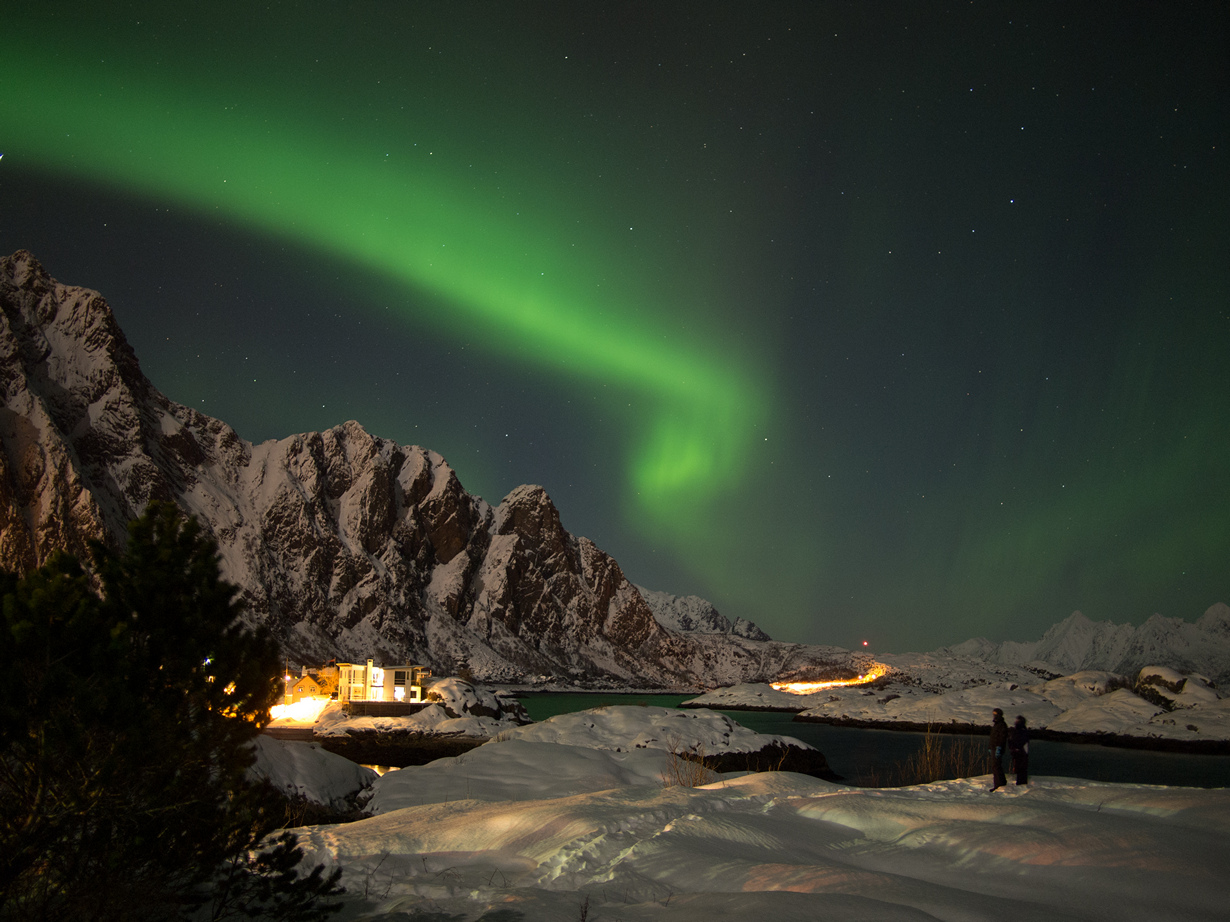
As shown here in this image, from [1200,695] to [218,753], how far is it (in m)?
78.6

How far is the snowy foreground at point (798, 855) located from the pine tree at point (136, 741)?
7.00 feet

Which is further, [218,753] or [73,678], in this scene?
[218,753]

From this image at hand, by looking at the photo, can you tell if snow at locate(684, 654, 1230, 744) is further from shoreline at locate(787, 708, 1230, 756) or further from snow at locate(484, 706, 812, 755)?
snow at locate(484, 706, 812, 755)

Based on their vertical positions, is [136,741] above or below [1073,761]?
above

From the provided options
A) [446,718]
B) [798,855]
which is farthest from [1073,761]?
[798,855]

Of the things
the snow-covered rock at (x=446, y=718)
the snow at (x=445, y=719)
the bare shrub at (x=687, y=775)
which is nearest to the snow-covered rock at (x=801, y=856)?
the bare shrub at (x=687, y=775)

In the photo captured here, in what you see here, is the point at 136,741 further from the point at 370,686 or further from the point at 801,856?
the point at 370,686

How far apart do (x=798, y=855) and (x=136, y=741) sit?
8357mm

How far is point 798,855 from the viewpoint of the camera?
9.98 m

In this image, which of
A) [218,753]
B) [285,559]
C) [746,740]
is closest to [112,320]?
[285,559]

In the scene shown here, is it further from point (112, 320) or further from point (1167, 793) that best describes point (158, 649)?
point (112, 320)

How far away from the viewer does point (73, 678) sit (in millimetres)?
6309

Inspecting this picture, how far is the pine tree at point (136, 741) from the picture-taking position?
615cm

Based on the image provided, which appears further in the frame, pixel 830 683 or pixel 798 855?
pixel 830 683
